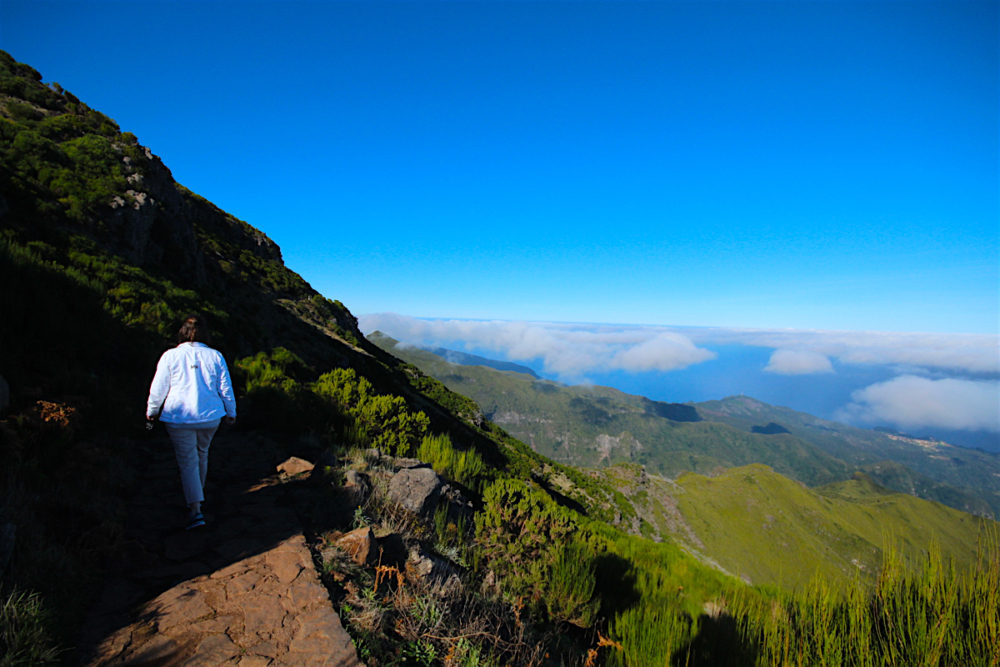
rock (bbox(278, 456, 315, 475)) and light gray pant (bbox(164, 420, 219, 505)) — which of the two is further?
rock (bbox(278, 456, 315, 475))

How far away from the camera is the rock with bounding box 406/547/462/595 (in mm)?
3502

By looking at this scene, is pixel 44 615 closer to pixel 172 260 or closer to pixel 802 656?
pixel 802 656

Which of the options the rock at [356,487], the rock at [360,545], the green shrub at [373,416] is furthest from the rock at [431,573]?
the green shrub at [373,416]

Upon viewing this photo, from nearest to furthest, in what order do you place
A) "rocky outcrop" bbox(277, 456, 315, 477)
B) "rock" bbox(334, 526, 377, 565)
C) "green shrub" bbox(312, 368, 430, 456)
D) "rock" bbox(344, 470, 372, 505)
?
1. "rock" bbox(334, 526, 377, 565)
2. "rock" bbox(344, 470, 372, 505)
3. "rocky outcrop" bbox(277, 456, 315, 477)
4. "green shrub" bbox(312, 368, 430, 456)

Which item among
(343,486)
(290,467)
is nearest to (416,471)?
(343,486)

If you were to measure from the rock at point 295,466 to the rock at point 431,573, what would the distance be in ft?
7.41

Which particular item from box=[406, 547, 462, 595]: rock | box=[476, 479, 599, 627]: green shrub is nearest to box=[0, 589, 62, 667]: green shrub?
box=[406, 547, 462, 595]: rock

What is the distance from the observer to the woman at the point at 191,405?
154 inches

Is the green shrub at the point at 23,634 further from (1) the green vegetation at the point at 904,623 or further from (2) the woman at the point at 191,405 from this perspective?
(1) the green vegetation at the point at 904,623

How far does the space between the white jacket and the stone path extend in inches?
42.2

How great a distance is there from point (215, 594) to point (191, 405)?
192cm

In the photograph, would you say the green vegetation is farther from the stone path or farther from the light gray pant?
the light gray pant

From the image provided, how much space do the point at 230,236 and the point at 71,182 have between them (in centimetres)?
2056

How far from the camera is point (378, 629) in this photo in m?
2.72
